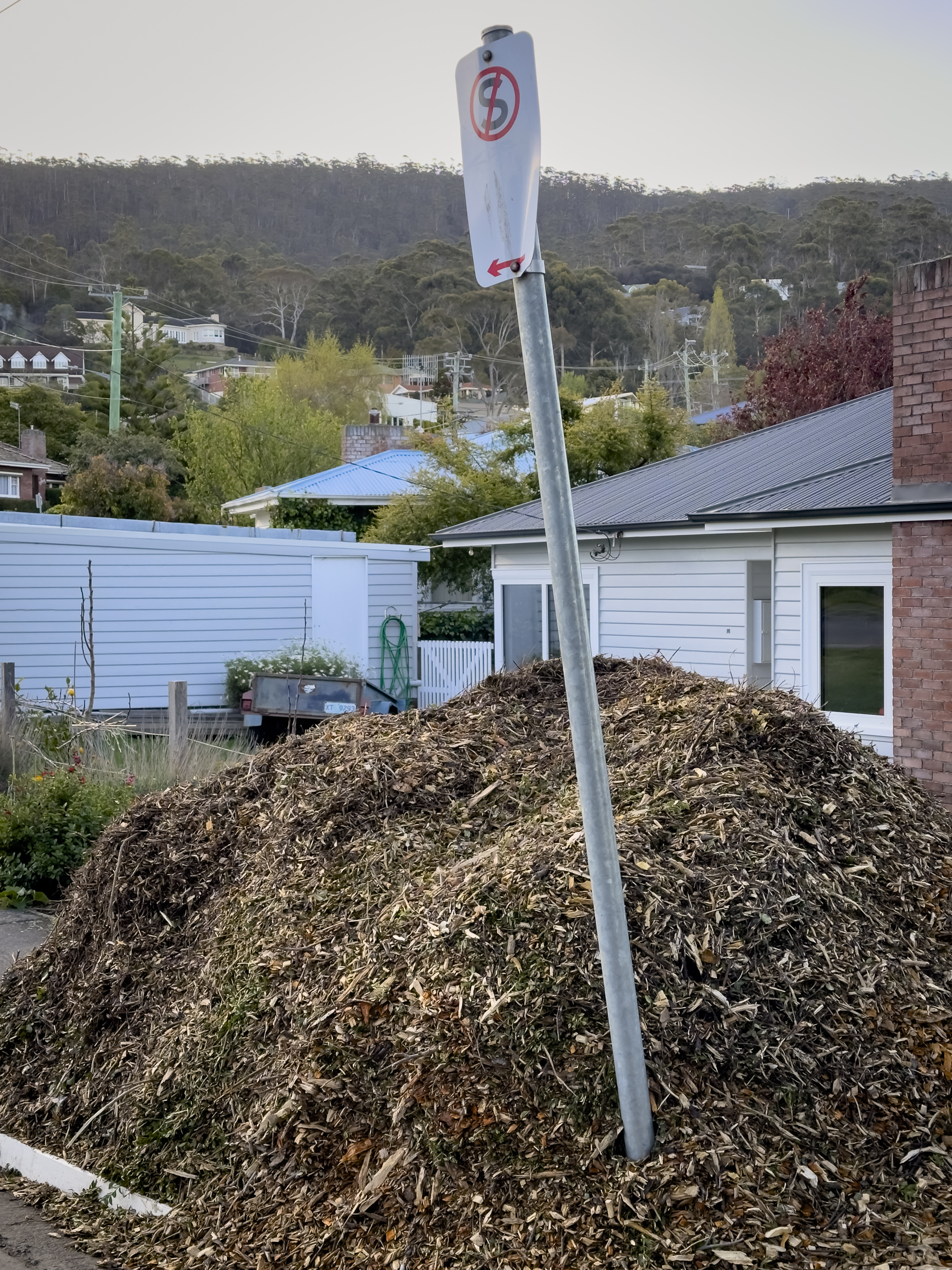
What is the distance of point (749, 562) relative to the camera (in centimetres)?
1270

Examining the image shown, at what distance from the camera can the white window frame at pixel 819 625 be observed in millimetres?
10125

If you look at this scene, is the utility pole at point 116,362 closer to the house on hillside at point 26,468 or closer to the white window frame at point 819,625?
the house on hillside at point 26,468

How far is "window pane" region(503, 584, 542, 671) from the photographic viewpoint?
1586cm

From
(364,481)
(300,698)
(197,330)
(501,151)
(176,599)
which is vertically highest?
(197,330)

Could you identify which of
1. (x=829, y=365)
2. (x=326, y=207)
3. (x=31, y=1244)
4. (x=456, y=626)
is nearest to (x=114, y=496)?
(x=456, y=626)

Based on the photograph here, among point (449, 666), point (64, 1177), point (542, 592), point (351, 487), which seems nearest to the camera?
point (64, 1177)

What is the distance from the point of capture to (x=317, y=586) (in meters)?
20.1

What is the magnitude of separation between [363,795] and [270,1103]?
1.45 metres

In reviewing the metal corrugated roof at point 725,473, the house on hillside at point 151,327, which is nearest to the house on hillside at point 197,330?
the house on hillside at point 151,327

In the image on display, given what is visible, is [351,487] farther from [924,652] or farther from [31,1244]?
[31,1244]

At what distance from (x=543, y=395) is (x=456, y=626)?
63.6 feet

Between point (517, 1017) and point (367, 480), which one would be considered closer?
point (517, 1017)

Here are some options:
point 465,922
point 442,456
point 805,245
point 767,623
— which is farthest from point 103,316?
point 465,922

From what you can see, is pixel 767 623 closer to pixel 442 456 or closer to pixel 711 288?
pixel 442 456
